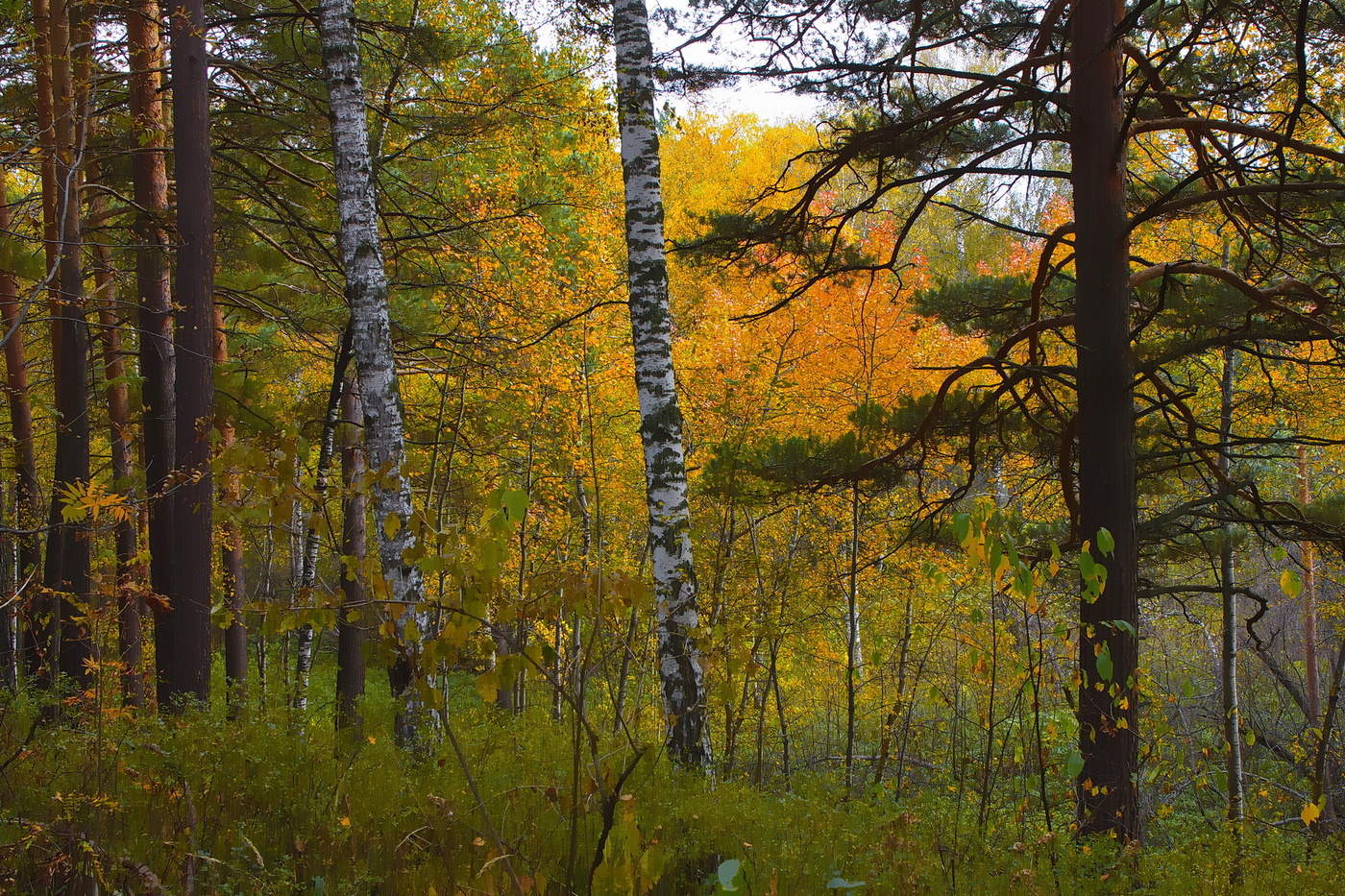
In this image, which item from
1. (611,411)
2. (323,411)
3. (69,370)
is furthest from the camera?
(611,411)

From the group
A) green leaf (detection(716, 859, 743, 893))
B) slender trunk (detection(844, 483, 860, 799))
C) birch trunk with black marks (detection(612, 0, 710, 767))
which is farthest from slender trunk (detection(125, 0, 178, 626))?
green leaf (detection(716, 859, 743, 893))

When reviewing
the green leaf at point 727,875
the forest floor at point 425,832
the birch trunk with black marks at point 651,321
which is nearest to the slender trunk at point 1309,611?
the forest floor at point 425,832

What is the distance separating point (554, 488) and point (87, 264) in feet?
23.0

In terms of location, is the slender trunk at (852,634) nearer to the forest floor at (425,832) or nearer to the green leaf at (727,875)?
the forest floor at (425,832)

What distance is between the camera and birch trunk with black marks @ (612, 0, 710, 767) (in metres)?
5.72

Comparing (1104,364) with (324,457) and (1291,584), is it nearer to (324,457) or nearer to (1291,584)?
(1291,584)

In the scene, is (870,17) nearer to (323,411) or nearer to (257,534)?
(323,411)

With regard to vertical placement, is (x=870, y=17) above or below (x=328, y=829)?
above

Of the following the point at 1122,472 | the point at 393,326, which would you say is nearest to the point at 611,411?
the point at 393,326

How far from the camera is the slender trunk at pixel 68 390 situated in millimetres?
6246

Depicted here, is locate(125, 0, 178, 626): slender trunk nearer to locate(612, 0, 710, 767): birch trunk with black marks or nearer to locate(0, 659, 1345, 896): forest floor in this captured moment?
locate(0, 659, 1345, 896): forest floor

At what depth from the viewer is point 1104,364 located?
4980mm

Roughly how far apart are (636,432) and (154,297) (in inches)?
167

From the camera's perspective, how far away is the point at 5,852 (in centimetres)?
275
